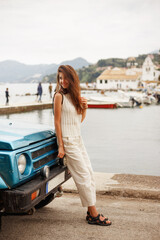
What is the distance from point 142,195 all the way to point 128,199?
9.3 inches

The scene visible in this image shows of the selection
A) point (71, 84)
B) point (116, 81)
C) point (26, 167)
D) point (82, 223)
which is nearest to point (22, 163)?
point (26, 167)

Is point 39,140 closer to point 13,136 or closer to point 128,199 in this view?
point 13,136

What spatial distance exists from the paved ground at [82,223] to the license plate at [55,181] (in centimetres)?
58

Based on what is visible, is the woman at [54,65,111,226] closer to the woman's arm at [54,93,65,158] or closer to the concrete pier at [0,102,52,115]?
the woman's arm at [54,93,65,158]

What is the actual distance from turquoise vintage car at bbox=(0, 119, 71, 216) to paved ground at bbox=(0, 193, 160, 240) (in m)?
0.49

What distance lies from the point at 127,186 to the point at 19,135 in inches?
101

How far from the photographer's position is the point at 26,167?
11.4 ft

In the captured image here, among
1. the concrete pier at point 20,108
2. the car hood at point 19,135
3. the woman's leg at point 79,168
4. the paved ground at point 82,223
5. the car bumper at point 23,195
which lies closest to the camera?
the car bumper at point 23,195

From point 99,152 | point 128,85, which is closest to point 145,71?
point 128,85

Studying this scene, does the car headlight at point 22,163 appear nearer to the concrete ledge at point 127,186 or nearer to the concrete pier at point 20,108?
the concrete ledge at point 127,186

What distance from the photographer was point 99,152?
36.7 ft

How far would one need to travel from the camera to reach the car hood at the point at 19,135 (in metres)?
3.31

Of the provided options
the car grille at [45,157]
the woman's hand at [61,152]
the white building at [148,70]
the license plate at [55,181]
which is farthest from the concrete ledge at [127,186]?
the white building at [148,70]

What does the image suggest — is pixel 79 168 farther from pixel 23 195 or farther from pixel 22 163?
pixel 23 195
